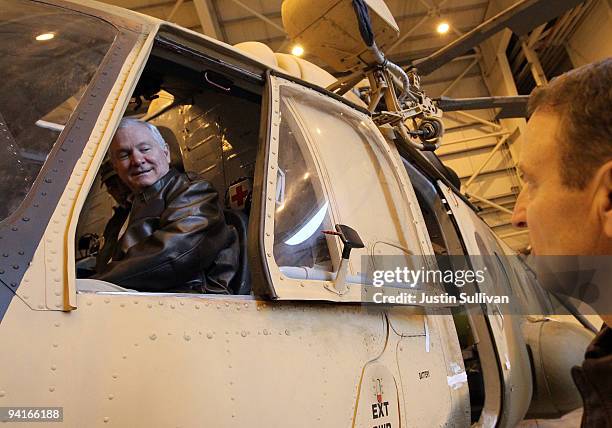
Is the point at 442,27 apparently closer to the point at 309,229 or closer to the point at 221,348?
the point at 309,229

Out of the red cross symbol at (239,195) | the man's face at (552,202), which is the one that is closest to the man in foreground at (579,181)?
the man's face at (552,202)

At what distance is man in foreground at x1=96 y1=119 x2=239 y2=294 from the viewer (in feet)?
4.47

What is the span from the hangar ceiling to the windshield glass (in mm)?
6568

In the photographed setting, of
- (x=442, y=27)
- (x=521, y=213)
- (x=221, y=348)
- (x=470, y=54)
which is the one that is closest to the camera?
(x=521, y=213)

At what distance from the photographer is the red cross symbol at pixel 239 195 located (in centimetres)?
230

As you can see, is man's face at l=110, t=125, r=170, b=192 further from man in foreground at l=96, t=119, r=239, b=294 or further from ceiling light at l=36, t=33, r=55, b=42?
ceiling light at l=36, t=33, r=55, b=42

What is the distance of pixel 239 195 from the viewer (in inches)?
91.5

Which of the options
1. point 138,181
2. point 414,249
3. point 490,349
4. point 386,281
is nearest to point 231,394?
point 386,281

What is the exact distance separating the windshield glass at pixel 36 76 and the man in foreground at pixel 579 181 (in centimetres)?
106

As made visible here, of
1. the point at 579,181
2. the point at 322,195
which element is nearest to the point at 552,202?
the point at 579,181

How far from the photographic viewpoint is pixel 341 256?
1.60 meters

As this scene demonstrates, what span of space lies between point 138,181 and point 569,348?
3009 mm

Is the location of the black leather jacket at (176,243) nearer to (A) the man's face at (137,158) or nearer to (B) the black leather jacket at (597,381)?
(A) the man's face at (137,158)

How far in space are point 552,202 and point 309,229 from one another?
1.05 m
